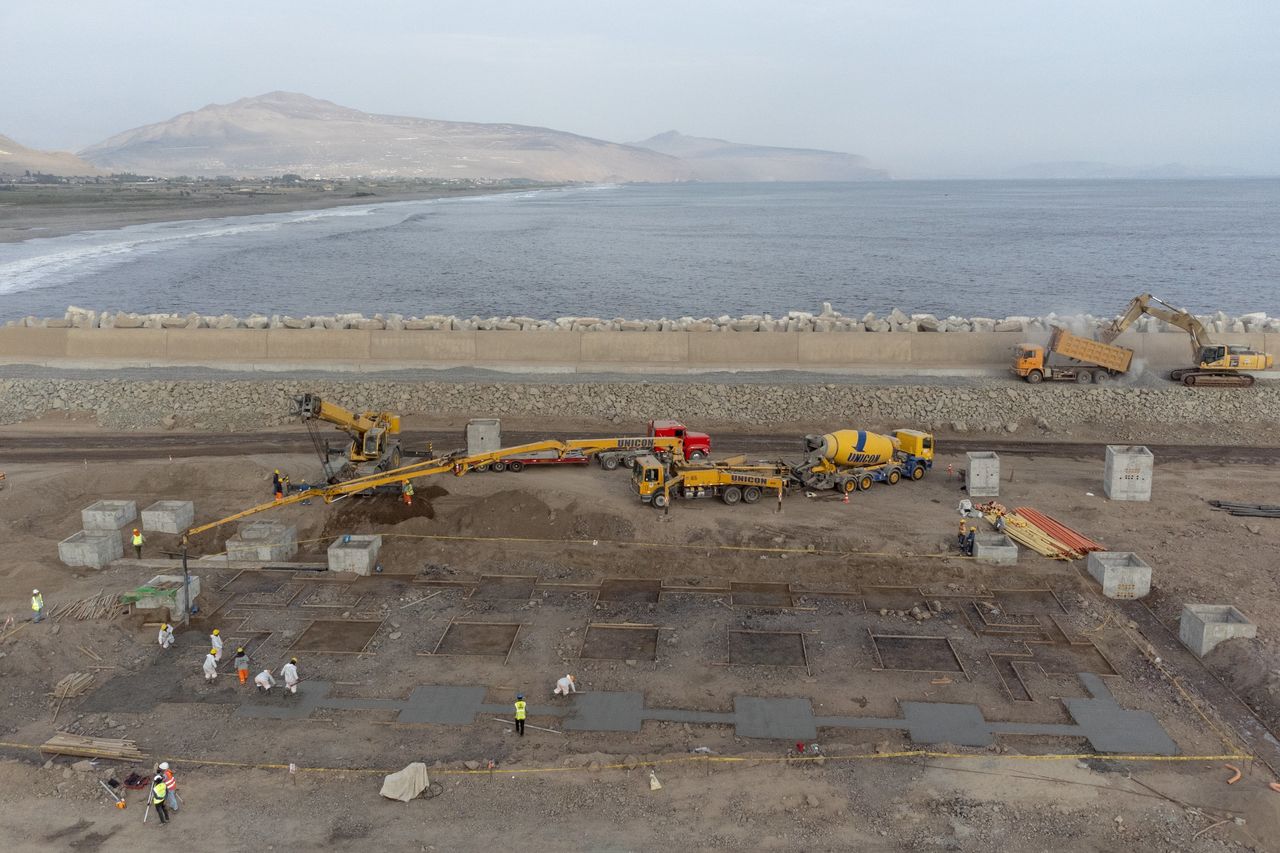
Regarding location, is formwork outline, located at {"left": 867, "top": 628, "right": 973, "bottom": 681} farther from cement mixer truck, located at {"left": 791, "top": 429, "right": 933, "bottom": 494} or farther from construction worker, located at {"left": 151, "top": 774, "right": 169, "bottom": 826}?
construction worker, located at {"left": 151, "top": 774, "right": 169, "bottom": 826}

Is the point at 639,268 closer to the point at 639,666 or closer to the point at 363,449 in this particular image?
the point at 363,449

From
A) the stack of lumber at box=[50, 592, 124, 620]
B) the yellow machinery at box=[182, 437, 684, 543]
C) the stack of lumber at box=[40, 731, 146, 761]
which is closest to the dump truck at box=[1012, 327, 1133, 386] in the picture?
the yellow machinery at box=[182, 437, 684, 543]

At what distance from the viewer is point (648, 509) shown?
28.0 m

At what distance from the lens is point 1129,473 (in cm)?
2914

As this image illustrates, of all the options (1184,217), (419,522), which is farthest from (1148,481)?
(1184,217)

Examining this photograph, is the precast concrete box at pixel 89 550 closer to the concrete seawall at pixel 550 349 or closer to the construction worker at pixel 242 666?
the construction worker at pixel 242 666

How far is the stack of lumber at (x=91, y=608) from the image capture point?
22562 millimetres

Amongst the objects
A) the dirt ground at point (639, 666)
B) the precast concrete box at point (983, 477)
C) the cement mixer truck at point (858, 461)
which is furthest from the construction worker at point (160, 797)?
the precast concrete box at point (983, 477)

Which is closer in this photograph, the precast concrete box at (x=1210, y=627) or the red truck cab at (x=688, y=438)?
the precast concrete box at (x=1210, y=627)

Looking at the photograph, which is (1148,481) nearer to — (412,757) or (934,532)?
(934,532)

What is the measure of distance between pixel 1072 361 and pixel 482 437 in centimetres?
2789

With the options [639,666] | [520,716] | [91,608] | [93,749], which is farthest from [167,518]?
[639,666]

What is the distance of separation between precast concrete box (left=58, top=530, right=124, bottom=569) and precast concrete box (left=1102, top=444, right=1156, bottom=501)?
3138 centimetres

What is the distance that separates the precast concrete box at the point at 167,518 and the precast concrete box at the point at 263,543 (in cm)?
233
